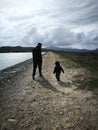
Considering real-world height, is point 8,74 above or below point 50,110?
below

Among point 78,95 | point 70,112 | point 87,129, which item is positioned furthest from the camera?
point 78,95

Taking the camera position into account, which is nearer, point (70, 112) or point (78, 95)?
point (70, 112)

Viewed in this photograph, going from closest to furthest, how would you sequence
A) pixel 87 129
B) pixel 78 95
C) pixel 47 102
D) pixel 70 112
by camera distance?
1. pixel 87 129
2. pixel 70 112
3. pixel 47 102
4. pixel 78 95

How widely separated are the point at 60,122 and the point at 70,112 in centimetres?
105

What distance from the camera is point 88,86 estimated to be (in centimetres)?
1450

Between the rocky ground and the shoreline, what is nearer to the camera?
the rocky ground

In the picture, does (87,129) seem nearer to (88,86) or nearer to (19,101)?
(19,101)

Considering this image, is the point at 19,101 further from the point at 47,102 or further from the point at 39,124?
the point at 39,124

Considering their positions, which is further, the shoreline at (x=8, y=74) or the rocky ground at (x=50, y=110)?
the shoreline at (x=8, y=74)

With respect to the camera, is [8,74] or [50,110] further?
[8,74]

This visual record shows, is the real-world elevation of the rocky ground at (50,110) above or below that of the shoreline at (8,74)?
above

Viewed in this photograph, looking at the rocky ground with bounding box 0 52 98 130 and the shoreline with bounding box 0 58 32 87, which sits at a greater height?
the rocky ground with bounding box 0 52 98 130

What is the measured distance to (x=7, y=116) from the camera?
385 inches

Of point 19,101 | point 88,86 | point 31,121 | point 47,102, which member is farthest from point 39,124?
point 88,86
